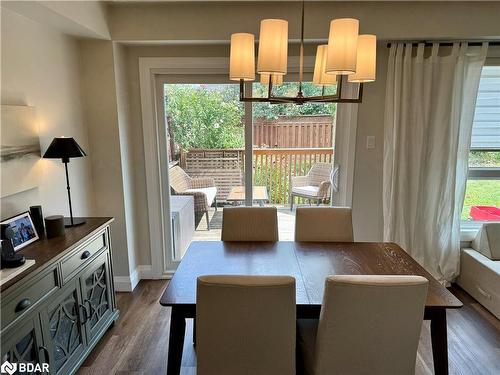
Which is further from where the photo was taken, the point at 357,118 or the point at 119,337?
the point at 357,118

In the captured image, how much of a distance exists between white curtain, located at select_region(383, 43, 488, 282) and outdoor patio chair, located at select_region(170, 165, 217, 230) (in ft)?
5.63

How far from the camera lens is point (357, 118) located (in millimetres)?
3203

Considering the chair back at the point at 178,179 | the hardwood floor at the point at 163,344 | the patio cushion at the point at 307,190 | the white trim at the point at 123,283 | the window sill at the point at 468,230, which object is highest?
the chair back at the point at 178,179

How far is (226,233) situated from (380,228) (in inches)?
67.0

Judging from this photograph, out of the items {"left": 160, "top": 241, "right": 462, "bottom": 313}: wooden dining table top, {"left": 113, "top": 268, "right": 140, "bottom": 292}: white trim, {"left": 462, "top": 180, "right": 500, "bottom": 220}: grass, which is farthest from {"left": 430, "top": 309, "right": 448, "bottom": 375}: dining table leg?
{"left": 113, "top": 268, "right": 140, "bottom": 292}: white trim

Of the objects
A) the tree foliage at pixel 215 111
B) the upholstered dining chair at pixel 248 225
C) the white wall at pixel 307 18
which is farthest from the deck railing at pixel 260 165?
the white wall at pixel 307 18

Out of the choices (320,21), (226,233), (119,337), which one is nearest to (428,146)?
(320,21)

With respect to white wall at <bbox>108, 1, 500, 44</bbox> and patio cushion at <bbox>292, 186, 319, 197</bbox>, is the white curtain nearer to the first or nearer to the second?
white wall at <bbox>108, 1, 500, 44</bbox>

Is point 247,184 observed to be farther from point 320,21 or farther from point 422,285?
point 422,285

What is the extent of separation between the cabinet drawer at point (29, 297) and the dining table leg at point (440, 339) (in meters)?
2.02

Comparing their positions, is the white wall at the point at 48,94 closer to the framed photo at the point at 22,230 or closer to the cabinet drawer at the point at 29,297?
the framed photo at the point at 22,230

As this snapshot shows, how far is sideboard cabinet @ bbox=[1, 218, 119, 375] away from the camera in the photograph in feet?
5.27

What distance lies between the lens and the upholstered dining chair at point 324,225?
2588 millimetres

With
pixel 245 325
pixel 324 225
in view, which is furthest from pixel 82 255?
pixel 324 225
